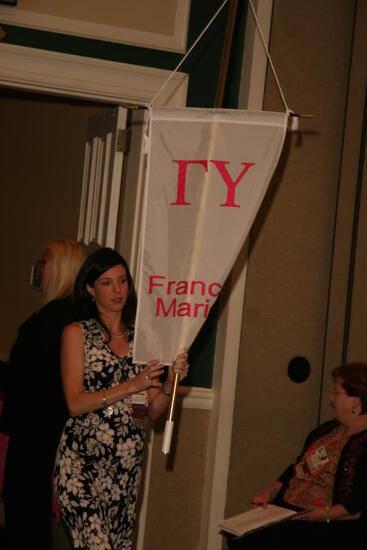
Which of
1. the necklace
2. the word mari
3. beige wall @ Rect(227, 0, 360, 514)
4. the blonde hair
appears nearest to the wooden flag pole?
the word mari

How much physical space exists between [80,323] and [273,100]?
5.34 ft

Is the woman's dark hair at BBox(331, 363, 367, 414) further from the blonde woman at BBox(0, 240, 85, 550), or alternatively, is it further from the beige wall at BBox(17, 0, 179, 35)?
the beige wall at BBox(17, 0, 179, 35)

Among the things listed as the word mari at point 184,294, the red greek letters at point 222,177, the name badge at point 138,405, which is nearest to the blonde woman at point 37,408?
the name badge at point 138,405

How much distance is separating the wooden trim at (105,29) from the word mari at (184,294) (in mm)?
1595

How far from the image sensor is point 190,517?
4.04 metres

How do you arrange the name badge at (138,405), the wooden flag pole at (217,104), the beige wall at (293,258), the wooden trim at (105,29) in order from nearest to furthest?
1. the wooden flag pole at (217,104)
2. the name badge at (138,405)
3. the wooden trim at (105,29)
4. the beige wall at (293,258)

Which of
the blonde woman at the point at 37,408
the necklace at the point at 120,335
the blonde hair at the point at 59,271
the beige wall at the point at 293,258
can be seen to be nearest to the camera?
the necklace at the point at 120,335

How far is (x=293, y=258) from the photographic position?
159 inches

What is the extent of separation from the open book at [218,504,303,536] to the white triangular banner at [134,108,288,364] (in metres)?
0.79

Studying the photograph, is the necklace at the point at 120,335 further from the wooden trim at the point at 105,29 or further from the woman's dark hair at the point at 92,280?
the wooden trim at the point at 105,29

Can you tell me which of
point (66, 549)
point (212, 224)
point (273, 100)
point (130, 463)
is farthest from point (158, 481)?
point (273, 100)

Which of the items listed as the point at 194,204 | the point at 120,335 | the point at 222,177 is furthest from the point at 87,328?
the point at 222,177

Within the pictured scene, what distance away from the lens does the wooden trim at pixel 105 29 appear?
147 inches

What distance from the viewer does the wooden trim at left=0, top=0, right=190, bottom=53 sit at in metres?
3.73
